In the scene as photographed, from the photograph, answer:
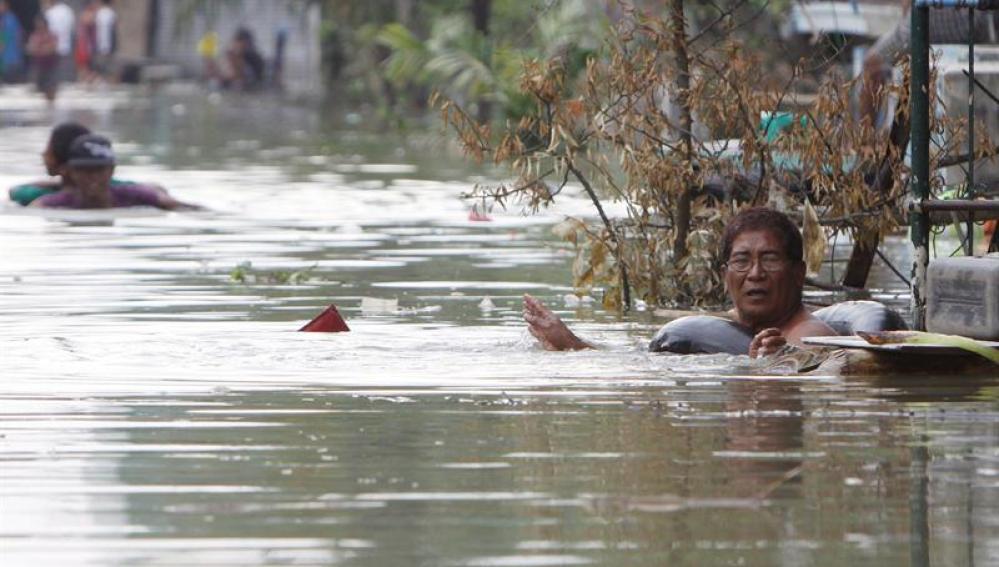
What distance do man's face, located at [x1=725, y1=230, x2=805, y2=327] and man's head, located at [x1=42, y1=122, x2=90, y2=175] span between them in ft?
32.3

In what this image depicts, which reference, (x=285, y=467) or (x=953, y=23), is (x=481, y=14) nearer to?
(x=953, y=23)

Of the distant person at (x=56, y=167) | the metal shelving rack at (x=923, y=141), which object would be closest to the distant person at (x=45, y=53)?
the distant person at (x=56, y=167)

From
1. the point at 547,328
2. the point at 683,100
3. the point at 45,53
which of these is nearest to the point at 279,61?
the point at 45,53

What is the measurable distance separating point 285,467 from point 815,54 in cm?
588

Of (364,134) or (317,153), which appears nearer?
(317,153)

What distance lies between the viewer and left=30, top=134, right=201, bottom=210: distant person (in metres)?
19.4

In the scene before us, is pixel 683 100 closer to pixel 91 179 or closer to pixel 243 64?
pixel 91 179

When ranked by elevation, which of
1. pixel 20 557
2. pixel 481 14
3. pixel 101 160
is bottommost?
pixel 20 557

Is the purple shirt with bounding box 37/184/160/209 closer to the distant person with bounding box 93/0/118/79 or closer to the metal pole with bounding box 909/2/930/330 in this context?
the metal pole with bounding box 909/2/930/330

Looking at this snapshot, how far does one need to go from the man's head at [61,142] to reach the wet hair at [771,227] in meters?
9.84

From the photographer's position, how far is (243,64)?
2213 inches

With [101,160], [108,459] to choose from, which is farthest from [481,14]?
[108,459]

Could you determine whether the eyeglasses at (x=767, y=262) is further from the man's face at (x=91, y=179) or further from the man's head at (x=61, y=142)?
the man's face at (x=91, y=179)

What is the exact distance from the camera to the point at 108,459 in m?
7.74
